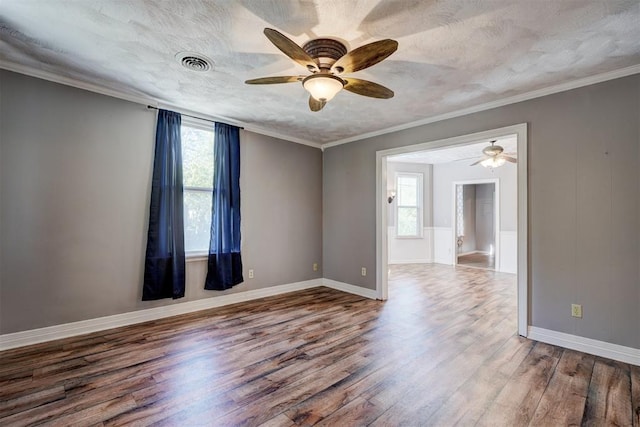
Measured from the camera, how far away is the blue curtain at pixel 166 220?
353 cm

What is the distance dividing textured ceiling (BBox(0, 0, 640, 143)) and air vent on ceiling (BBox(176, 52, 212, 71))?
0.07 metres

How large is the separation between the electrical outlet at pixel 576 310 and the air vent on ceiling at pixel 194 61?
4172mm

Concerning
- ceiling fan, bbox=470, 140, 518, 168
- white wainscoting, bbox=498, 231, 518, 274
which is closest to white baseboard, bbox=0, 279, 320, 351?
ceiling fan, bbox=470, 140, 518, 168

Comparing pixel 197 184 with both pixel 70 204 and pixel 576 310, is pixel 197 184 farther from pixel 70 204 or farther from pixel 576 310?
pixel 576 310

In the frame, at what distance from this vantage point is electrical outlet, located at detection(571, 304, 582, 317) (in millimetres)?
2886

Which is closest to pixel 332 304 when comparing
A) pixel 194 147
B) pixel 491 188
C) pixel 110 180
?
Result: pixel 194 147

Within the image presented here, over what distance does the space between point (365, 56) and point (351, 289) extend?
385cm

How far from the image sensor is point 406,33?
2166 mm

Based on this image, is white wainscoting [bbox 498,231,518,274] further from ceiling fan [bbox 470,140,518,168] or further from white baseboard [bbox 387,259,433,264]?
ceiling fan [bbox 470,140,518,168]

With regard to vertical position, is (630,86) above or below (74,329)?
above

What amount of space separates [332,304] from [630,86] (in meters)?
3.96

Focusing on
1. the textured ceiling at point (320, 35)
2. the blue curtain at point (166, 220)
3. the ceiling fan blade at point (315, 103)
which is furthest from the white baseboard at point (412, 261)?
the ceiling fan blade at point (315, 103)

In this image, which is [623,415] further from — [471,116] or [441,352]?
[471,116]

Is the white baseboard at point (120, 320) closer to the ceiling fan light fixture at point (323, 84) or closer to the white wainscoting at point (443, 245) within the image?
the ceiling fan light fixture at point (323, 84)
